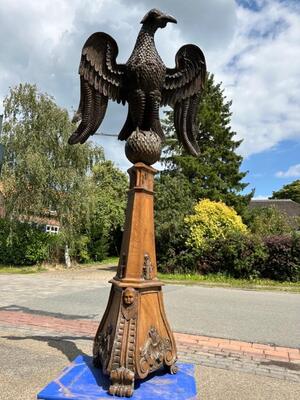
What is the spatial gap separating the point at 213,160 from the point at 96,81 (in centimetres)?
2682

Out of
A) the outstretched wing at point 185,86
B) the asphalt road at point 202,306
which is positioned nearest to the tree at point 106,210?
the asphalt road at point 202,306

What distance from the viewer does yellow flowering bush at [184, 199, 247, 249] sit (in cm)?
1762

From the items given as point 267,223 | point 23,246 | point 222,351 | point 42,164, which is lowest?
point 222,351

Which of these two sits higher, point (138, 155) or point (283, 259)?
point (138, 155)

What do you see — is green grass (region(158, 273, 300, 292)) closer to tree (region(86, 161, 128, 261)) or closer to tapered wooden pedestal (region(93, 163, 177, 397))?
tree (region(86, 161, 128, 261))

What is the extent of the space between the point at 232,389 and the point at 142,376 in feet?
4.60

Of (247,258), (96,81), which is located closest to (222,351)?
(96,81)

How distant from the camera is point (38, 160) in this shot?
18734 millimetres

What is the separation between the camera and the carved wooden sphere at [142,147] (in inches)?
145

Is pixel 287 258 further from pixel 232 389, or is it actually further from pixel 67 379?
pixel 67 379

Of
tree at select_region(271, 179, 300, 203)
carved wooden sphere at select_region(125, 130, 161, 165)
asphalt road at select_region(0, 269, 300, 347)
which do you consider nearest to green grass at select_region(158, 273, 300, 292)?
asphalt road at select_region(0, 269, 300, 347)

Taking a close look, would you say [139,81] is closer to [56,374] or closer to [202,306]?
[56,374]

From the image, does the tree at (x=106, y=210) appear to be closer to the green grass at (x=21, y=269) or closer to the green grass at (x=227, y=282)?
the green grass at (x=21, y=269)

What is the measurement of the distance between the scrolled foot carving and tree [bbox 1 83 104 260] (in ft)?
54.4
